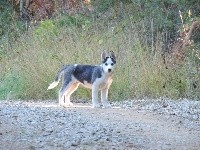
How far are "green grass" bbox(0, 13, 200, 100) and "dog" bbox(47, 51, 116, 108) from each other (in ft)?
6.15

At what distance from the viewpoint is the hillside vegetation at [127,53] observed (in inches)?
610

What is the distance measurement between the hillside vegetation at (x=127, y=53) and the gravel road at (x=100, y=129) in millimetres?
3190

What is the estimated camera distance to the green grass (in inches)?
608

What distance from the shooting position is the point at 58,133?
8.62 meters

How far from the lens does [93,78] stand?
13.1 metres

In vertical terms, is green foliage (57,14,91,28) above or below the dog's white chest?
above

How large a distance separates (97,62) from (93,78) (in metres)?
3.14

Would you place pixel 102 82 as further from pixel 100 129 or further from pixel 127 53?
pixel 100 129

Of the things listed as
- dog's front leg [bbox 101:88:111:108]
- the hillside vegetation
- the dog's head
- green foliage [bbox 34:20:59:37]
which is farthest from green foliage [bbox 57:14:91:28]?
dog's front leg [bbox 101:88:111:108]

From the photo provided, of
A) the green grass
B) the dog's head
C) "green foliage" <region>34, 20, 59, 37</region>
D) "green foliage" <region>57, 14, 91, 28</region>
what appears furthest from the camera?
"green foliage" <region>57, 14, 91, 28</region>

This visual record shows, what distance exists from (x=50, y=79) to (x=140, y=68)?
245 cm

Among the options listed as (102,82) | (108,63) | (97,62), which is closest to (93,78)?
Answer: (102,82)

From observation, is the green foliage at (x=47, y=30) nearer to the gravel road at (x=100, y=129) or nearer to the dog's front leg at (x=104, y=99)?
the dog's front leg at (x=104, y=99)

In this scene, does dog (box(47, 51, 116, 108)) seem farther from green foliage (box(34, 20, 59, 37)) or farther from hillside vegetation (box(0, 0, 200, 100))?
green foliage (box(34, 20, 59, 37))
